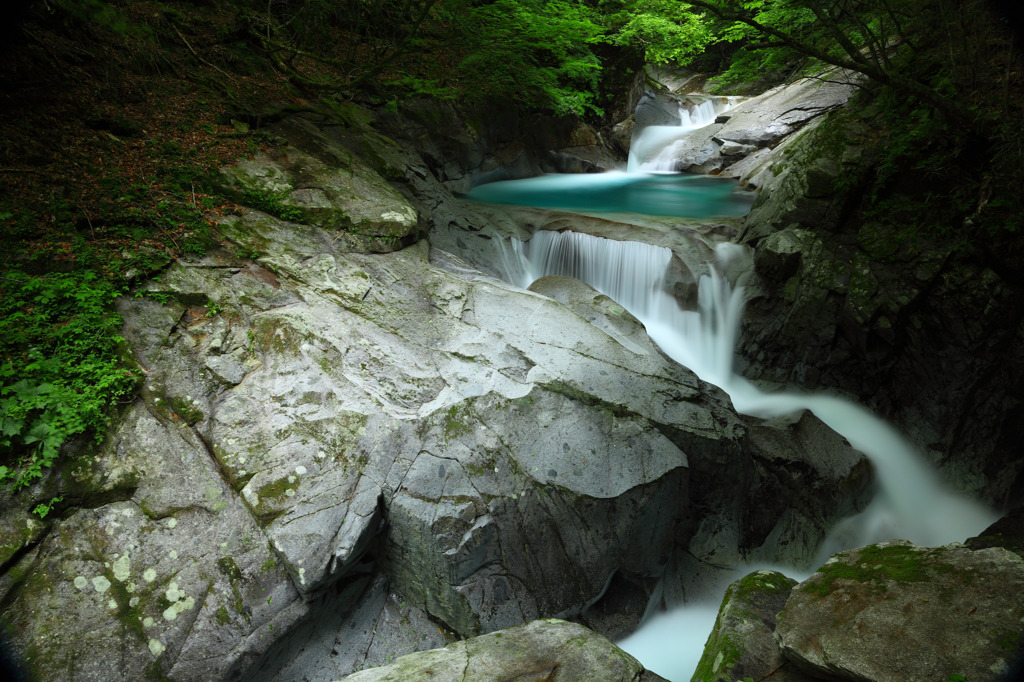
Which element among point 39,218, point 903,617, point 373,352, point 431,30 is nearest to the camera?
point 903,617

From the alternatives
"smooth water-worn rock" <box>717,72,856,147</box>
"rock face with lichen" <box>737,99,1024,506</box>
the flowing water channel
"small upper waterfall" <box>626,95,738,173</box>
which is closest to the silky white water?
the flowing water channel

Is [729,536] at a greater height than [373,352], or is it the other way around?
[373,352]

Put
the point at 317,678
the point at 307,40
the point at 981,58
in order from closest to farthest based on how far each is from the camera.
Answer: the point at 317,678 < the point at 981,58 < the point at 307,40

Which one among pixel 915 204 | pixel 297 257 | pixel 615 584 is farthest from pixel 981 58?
pixel 297 257

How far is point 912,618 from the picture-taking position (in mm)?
2660

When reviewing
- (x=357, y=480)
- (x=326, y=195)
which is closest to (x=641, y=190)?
(x=326, y=195)

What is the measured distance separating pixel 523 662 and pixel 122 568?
268 cm

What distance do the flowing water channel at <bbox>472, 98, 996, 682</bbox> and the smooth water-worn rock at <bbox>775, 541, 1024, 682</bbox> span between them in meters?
1.82

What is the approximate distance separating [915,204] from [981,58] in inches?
67.2

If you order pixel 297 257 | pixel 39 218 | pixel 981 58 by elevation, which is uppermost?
pixel 981 58

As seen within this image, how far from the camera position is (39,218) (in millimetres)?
4285

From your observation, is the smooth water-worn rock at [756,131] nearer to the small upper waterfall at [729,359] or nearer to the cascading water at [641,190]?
the cascading water at [641,190]

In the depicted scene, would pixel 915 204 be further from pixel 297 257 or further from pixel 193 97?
pixel 193 97

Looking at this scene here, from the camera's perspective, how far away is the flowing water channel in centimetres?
469
